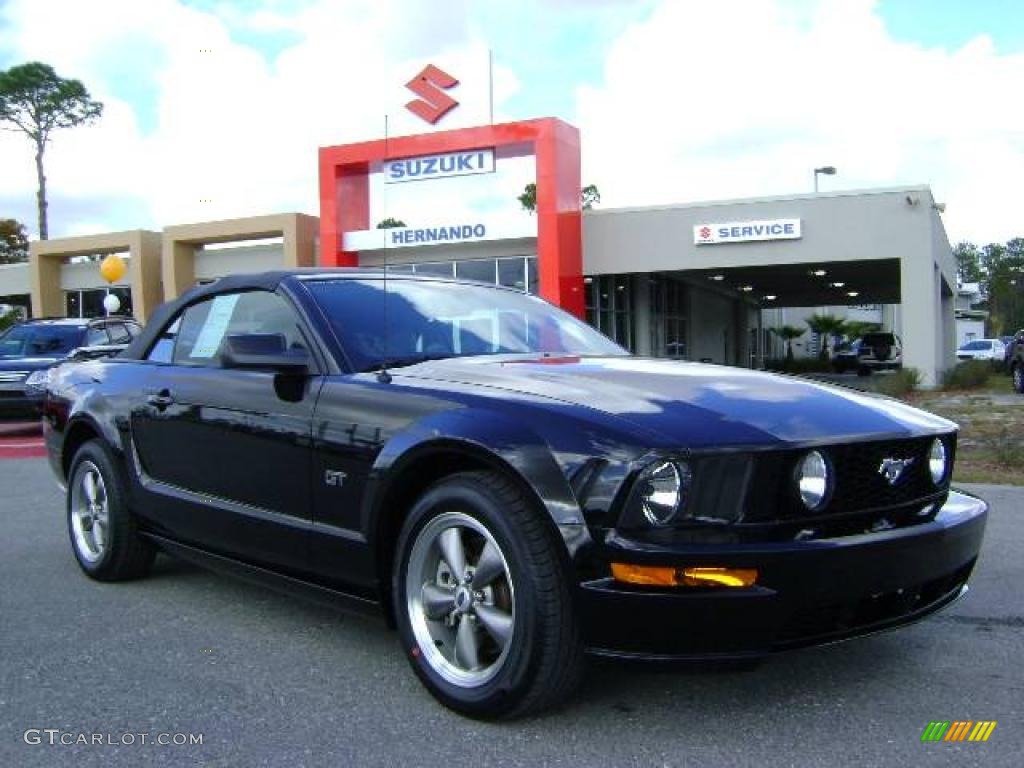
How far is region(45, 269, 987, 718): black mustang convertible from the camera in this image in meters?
2.82

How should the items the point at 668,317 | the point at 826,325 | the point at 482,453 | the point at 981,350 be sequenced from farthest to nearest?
the point at 826,325, the point at 981,350, the point at 668,317, the point at 482,453

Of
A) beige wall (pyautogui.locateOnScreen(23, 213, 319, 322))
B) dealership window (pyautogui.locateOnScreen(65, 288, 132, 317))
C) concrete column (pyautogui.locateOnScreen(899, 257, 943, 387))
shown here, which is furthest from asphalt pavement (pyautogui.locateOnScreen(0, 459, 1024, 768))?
dealership window (pyautogui.locateOnScreen(65, 288, 132, 317))

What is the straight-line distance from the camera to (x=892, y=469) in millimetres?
3164

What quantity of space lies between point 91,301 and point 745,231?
25.3m

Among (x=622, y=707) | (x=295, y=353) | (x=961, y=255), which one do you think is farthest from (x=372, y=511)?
(x=961, y=255)

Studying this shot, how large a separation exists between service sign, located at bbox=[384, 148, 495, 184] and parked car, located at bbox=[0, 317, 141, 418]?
33.9 feet

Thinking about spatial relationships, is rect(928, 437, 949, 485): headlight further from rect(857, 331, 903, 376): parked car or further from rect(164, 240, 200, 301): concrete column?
rect(857, 331, 903, 376): parked car

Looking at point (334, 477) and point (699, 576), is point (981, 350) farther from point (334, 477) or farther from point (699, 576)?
point (699, 576)

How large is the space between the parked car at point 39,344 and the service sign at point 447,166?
407 inches

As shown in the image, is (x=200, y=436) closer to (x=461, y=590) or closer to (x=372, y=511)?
(x=372, y=511)

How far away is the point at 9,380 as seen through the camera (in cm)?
1348

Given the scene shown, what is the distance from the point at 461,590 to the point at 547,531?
46 centimetres

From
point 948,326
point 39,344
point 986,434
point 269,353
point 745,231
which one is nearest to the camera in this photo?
point 269,353

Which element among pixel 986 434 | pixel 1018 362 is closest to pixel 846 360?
pixel 1018 362
